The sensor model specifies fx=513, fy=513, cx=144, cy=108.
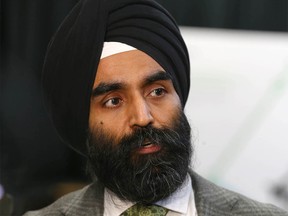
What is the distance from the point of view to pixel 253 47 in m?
1.83

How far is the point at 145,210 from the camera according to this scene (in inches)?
50.8

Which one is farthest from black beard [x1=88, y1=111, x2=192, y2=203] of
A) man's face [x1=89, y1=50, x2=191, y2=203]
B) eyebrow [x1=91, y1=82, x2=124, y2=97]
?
eyebrow [x1=91, y1=82, x2=124, y2=97]

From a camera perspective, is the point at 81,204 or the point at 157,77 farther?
the point at 81,204

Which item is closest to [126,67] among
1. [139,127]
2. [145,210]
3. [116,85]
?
[116,85]

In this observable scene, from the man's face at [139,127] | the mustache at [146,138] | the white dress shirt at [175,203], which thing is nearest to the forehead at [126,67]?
the man's face at [139,127]

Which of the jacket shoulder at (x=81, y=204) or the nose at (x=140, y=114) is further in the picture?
the jacket shoulder at (x=81, y=204)

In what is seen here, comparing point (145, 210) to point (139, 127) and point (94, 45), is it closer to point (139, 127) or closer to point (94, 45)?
point (139, 127)

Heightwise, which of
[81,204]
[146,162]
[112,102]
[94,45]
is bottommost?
[81,204]

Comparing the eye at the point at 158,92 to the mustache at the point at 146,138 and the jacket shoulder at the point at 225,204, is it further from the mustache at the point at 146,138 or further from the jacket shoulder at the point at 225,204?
the jacket shoulder at the point at 225,204

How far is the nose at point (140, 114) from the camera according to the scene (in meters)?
1.21

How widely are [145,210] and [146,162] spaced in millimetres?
134

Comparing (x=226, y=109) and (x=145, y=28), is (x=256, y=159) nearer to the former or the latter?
(x=226, y=109)

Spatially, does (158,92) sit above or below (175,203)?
above

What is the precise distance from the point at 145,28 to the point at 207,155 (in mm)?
720
